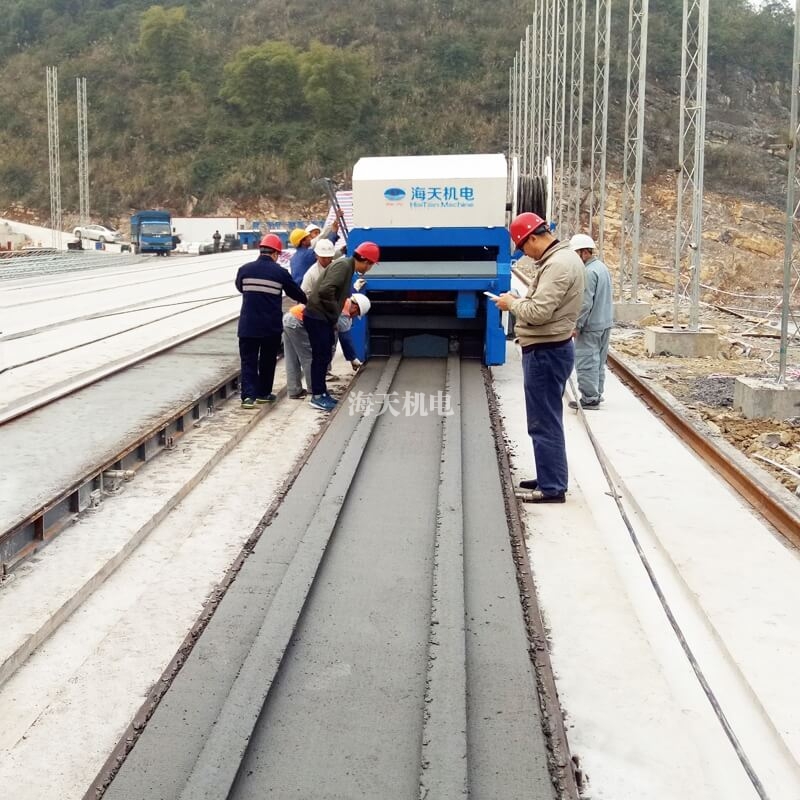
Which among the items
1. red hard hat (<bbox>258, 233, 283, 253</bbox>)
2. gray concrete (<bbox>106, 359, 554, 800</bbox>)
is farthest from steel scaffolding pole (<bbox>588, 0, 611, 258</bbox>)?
gray concrete (<bbox>106, 359, 554, 800</bbox>)

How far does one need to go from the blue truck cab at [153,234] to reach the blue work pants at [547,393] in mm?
41785

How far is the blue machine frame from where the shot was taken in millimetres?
10719

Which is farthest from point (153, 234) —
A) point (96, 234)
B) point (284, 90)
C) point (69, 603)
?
point (69, 603)

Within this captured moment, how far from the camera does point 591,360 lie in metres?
9.25

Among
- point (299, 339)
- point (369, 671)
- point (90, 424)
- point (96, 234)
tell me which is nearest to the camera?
point (369, 671)

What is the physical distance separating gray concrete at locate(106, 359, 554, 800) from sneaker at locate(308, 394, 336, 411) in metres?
3.14

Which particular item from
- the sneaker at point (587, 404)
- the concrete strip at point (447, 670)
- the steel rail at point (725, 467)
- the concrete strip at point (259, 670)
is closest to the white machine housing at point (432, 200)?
the sneaker at point (587, 404)

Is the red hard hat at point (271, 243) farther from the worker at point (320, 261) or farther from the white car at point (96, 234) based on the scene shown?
the white car at point (96, 234)

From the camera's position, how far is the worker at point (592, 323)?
29.0 feet

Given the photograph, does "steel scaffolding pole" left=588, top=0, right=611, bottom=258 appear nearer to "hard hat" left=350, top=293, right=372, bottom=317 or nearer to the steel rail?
the steel rail

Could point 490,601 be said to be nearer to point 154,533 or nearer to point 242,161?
point 154,533

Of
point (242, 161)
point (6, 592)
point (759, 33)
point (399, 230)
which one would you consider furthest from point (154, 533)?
point (759, 33)

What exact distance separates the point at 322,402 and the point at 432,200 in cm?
299

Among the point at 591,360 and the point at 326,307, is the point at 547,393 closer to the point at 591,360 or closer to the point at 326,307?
the point at 591,360
